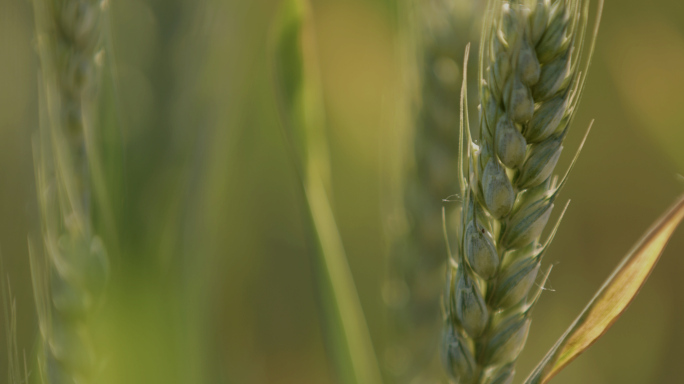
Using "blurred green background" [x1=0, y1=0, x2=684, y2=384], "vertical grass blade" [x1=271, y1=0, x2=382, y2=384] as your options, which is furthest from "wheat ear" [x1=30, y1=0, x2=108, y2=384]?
"vertical grass blade" [x1=271, y1=0, x2=382, y2=384]

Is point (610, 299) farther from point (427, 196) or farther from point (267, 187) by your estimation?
point (267, 187)

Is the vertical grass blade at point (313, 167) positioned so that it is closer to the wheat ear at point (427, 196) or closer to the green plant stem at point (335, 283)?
the green plant stem at point (335, 283)

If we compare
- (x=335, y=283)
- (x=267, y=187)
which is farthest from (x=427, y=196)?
(x=267, y=187)

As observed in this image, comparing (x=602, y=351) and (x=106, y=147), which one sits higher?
(x=106, y=147)

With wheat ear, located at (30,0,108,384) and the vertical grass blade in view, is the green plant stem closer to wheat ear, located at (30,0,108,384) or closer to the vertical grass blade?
the vertical grass blade

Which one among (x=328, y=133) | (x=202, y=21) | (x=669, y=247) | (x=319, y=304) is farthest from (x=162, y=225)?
(x=669, y=247)

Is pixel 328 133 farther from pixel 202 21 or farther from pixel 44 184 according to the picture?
pixel 44 184

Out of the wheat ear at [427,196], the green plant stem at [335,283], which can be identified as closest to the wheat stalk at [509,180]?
the green plant stem at [335,283]
